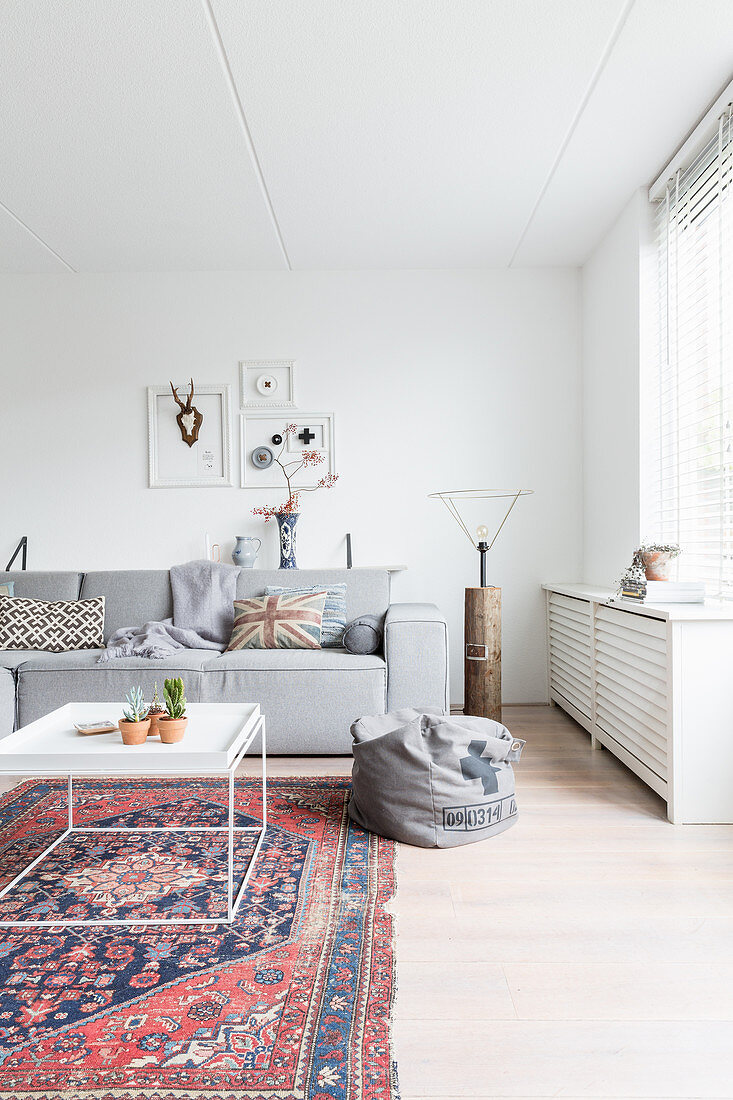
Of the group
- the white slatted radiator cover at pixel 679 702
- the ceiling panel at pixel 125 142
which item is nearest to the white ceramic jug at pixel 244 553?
the ceiling panel at pixel 125 142

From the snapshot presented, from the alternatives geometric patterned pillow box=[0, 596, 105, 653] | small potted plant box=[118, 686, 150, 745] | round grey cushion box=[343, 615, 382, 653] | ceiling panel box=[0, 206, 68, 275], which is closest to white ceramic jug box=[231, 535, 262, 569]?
geometric patterned pillow box=[0, 596, 105, 653]

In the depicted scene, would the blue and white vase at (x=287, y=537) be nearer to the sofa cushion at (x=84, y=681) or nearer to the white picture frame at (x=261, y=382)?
the white picture frame at (x=261, y=382)

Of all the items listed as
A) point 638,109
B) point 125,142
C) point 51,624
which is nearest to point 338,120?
point 125,142

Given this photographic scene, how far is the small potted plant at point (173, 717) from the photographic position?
221cm

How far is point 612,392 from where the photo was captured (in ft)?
13.4

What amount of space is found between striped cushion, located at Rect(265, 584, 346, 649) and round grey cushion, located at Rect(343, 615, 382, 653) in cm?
23

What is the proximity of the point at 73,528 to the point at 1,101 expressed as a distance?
237 centimetres

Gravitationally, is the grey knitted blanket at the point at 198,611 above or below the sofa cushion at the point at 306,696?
above

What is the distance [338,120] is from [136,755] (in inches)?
94.3

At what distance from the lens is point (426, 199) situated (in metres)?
3.70

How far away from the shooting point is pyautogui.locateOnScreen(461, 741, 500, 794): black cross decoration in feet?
8.40

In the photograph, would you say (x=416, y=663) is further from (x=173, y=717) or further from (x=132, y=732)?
(x=132, y=732)

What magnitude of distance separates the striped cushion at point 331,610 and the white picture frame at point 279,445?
0.71 m

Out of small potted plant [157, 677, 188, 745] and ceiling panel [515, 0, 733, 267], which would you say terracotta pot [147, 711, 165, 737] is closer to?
small potted plant [157, 677, 188, 745]
